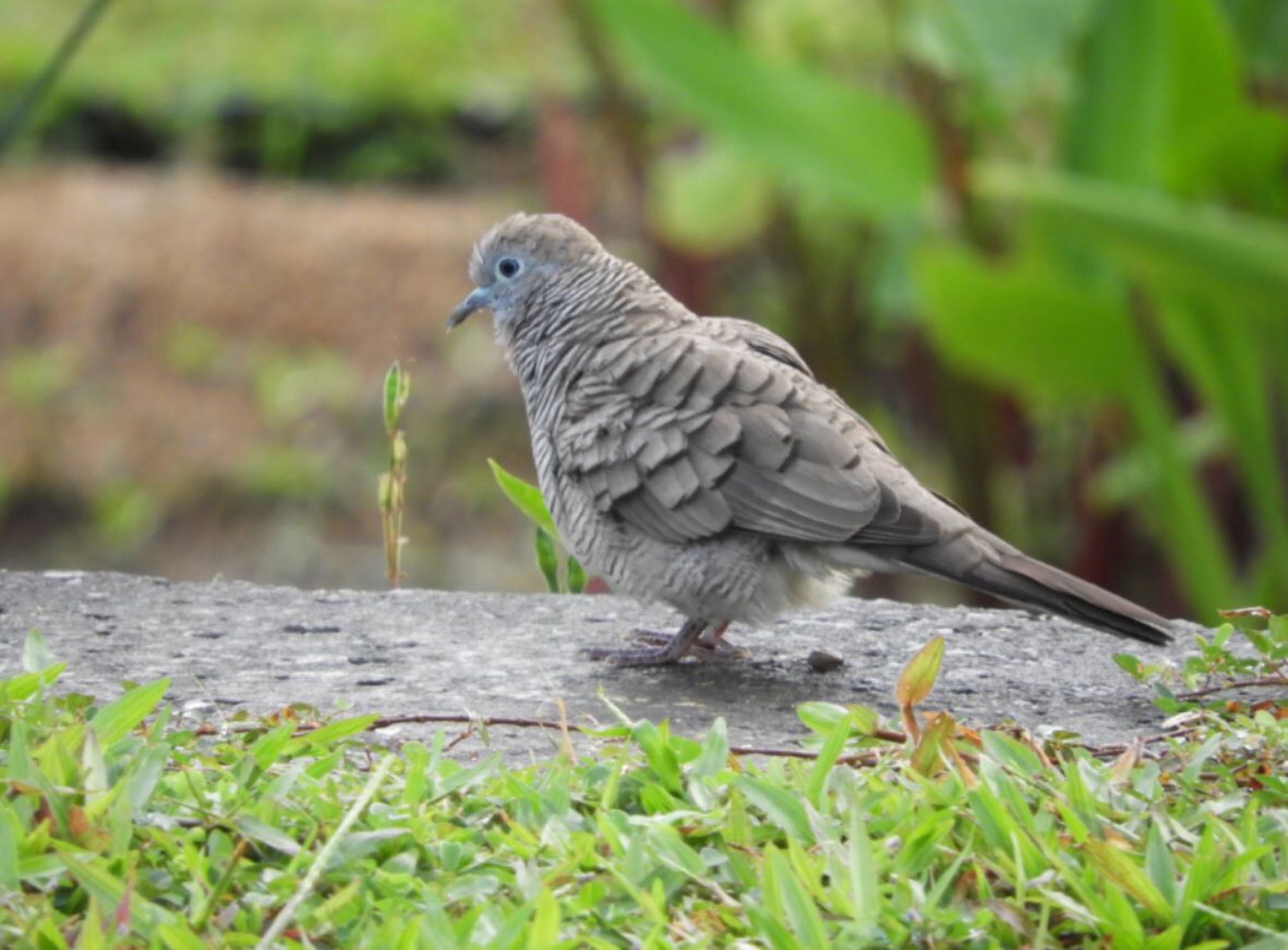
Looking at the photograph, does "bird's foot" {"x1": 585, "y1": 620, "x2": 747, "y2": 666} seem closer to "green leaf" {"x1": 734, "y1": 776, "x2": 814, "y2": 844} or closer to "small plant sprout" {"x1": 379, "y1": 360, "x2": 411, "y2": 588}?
"small plant sprout" {"x1": 379, "y1": 360, "x2": 411, "y2": 588}

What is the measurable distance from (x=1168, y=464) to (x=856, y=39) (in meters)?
2.90

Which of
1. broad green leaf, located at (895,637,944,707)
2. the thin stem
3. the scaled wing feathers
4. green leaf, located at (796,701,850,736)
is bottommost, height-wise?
green leaf, located at (796,701,850,736)

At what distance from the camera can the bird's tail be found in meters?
4.02

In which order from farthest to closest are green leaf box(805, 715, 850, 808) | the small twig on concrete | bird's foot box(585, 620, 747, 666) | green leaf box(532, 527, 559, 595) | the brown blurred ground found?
the brown blurred ground, green leaf box(532, 527, 559, 595), bird's foot box(585, 620, 747, 666), the small twig on concrete, green leaf box(805, 715, 850, 808)

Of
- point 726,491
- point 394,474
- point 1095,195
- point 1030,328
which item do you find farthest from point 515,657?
point 1030,328

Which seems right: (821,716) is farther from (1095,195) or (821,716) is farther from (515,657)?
(1095,195)

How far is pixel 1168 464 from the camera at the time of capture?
294 inches

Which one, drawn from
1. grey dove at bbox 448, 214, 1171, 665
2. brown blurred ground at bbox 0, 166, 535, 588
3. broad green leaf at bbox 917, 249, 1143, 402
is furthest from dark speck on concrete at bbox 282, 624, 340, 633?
brown blurred ground at bbox 0, 166, 535, 588

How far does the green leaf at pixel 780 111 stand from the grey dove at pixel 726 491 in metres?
2.90

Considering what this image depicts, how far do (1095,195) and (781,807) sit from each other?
13.1ft

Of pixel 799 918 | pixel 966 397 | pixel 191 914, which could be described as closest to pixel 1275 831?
pixel 799 918

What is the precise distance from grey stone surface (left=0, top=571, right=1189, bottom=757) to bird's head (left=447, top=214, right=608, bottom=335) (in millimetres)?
790

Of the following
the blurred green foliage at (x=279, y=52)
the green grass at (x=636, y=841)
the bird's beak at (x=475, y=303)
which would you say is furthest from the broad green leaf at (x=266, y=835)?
the blurred green foliage at (x=279, y=52)

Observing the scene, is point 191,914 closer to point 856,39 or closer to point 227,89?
point 856,39
